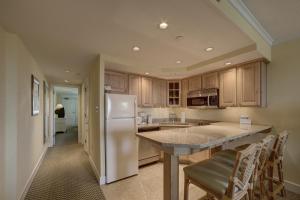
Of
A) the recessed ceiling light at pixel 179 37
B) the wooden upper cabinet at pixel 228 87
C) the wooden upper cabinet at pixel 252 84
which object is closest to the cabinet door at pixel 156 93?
the wooden upper cabinet at pixel 228 87

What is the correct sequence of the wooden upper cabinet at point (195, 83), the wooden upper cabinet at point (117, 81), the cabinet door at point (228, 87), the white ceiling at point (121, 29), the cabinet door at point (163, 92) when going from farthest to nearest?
the cabinet door at point (163, 92) → the wooden upper cabinet at point (195, 83) → the wooden upper cabinet at point (117, 81) → the cabinet door at point (228, 87) → the white ceiling at point (121, 29)

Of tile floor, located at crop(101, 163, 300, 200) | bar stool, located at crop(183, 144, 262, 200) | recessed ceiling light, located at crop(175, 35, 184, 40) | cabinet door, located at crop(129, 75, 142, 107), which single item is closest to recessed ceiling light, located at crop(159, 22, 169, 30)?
recessed ceiling light, located at crop(175, 35, 184, 40)

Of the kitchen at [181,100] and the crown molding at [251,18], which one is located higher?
the crown molding at [251,18]

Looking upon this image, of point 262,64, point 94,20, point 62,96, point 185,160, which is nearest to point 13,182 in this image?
point 94,20

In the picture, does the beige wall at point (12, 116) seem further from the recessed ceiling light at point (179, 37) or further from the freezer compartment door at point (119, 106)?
the recessed ceiling light at point (179, 37)

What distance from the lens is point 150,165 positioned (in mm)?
3541

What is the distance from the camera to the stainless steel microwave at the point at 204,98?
333 cm

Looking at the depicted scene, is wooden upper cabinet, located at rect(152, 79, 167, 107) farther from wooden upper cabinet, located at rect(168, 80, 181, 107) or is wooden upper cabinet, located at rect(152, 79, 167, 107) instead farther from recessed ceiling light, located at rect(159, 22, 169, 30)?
recessed ceiling light, located at rect(159, 22, 169, 30)

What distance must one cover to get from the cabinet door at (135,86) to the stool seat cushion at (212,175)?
2.33 metres

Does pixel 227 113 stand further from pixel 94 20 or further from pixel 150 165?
pixel 94 20

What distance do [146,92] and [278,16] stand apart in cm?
277

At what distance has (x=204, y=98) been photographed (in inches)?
139

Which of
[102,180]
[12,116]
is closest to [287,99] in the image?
[102,180]

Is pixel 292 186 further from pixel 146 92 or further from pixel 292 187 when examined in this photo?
pixel 146 92
